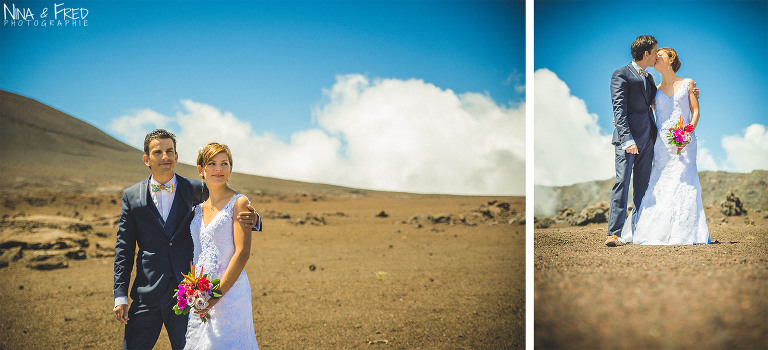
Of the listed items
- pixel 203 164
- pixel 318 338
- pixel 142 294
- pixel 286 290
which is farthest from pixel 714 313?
pixel 286 290

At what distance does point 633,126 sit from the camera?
3.88m

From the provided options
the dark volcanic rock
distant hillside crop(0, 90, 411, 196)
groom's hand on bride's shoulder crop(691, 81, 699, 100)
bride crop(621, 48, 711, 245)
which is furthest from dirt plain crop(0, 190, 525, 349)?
groom's hand on bride's shoulder crop(691, 81, 699, 100)

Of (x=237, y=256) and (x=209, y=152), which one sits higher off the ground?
(x=209, y=152)

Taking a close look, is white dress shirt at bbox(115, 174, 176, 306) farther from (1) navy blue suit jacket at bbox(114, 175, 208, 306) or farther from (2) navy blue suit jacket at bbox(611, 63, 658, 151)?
(2) navy blue suit jacket at bbox(611, 63, 658, 151)

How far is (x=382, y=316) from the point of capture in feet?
22.1

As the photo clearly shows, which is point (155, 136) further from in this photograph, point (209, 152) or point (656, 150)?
point (656, 150)

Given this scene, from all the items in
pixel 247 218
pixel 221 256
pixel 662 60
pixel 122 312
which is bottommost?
pixel 122 312

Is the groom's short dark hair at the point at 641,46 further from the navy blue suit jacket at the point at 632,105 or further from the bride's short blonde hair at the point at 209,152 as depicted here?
the bride's short blonde hair at the point at 209,152

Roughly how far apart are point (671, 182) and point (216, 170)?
10.2ft

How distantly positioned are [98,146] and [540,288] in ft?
41.8

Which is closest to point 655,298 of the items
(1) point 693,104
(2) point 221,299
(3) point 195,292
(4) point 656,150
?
(4) point 656,150

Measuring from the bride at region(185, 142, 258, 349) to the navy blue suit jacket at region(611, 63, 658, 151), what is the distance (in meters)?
2.62

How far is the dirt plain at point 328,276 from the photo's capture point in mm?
6078

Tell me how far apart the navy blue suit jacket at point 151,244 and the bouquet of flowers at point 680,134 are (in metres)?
3.27
